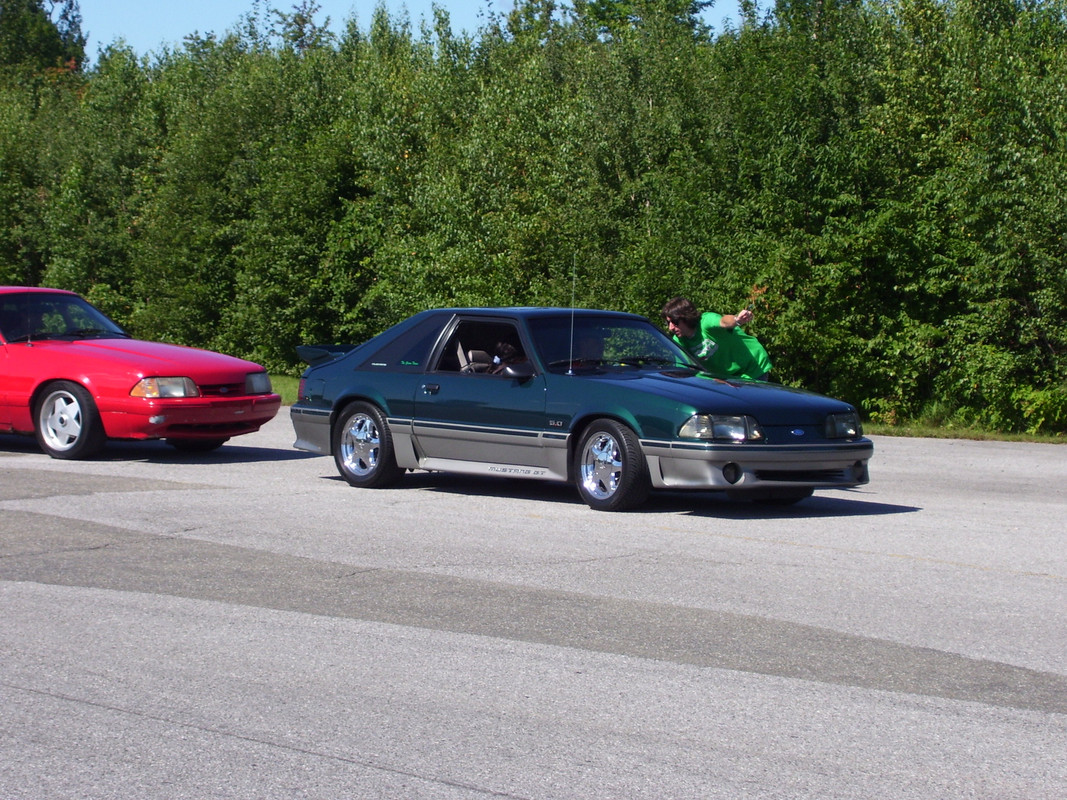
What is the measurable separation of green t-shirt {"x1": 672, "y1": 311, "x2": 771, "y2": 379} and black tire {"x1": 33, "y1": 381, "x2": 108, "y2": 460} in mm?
5488

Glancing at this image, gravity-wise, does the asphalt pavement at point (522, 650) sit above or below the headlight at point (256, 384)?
below

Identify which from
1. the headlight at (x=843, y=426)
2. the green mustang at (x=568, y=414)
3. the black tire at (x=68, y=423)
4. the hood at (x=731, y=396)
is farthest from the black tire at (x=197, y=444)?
the headlight at (x=843, y=426)

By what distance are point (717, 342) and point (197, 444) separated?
567cm

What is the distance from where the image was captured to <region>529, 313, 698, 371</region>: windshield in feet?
34.8

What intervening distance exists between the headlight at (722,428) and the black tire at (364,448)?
9.43 ft

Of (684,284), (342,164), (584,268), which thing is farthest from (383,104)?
(684,284)

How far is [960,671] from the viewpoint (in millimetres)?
5496

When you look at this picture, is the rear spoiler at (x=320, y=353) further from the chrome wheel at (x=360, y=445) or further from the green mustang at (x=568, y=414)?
the chrome wheel at (x=360, y=445)

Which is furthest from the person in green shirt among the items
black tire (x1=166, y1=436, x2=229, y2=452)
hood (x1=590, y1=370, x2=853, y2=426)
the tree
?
the tree

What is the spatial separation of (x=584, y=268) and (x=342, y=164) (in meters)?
11.4

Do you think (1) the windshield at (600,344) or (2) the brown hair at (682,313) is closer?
(1) the windshield at (600,344)

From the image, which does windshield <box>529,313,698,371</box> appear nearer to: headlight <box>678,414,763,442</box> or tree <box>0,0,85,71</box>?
headlight <box>678,414,763,442</box>

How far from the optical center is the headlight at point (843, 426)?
988 centimetres

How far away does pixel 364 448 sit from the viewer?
11391mm
